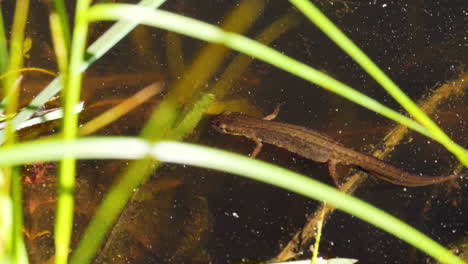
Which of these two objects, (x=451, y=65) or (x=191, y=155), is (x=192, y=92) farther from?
(x=191, y=155)

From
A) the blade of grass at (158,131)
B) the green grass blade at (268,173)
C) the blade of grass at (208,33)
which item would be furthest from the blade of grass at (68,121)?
the blade of grass at (158,131)

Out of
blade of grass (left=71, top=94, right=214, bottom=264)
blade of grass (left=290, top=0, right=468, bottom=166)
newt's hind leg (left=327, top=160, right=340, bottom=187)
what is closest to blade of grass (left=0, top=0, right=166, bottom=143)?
blade of grass (left=290, top=0, right=468, bottom=166)

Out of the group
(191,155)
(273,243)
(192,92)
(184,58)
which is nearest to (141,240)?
(273,243)

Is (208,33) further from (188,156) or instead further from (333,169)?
(333,169)

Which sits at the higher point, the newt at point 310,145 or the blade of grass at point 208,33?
the newt at point 310,145

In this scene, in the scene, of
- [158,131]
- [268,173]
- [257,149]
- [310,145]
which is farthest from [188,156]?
[257,149]

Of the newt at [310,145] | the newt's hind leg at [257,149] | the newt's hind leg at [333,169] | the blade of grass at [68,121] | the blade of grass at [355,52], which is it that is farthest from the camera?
the newt's hind leg at [257,149]

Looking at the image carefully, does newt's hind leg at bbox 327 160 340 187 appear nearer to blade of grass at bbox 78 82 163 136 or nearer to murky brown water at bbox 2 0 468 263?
murky brown water at bbox 2 0 468 263

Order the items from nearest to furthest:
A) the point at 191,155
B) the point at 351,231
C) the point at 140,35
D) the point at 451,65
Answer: the point at 191,155 → the point at 351,231 → the point at 451,65 → the point at 140,35

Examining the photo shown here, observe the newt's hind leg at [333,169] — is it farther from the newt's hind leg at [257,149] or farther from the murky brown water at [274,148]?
the newt's hind leg at [257,149]
